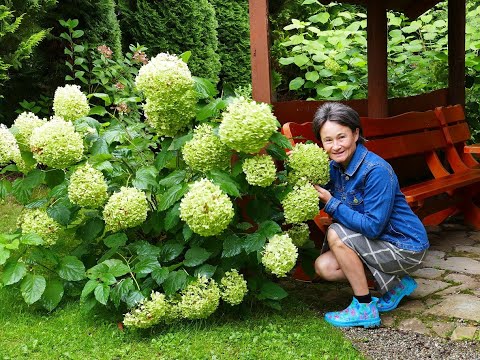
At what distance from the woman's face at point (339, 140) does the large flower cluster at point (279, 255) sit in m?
0.65

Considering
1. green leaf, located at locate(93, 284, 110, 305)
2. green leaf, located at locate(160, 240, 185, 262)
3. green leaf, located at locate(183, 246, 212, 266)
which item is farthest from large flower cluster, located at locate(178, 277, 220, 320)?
green leaf, located at locate(93, 284, 110, 305)

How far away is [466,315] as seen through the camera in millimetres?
3676

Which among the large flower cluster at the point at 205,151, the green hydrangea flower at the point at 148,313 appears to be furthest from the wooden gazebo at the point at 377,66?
the green hydrangea flower at the point at 148,313

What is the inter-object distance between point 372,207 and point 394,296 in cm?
67

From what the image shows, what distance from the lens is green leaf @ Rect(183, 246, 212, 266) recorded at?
342 cm

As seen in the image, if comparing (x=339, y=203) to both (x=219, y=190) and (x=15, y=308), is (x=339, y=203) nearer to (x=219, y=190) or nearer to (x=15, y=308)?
(x=219, y=190)

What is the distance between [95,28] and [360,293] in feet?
14.1

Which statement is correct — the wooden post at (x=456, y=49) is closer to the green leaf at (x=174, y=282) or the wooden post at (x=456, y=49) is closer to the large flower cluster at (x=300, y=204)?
the large flower cluster at (x=300, y=204)

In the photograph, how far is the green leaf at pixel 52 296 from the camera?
3.64 m

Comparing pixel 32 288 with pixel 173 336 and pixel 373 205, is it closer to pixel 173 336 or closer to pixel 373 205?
pixel 173 336

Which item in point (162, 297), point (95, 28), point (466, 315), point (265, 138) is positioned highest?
point (95, 28)

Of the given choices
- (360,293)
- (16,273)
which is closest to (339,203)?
(360,293)

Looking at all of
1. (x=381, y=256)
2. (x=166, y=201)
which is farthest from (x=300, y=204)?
(x=166, y=201)

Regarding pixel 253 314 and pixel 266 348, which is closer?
pixel 266 348
